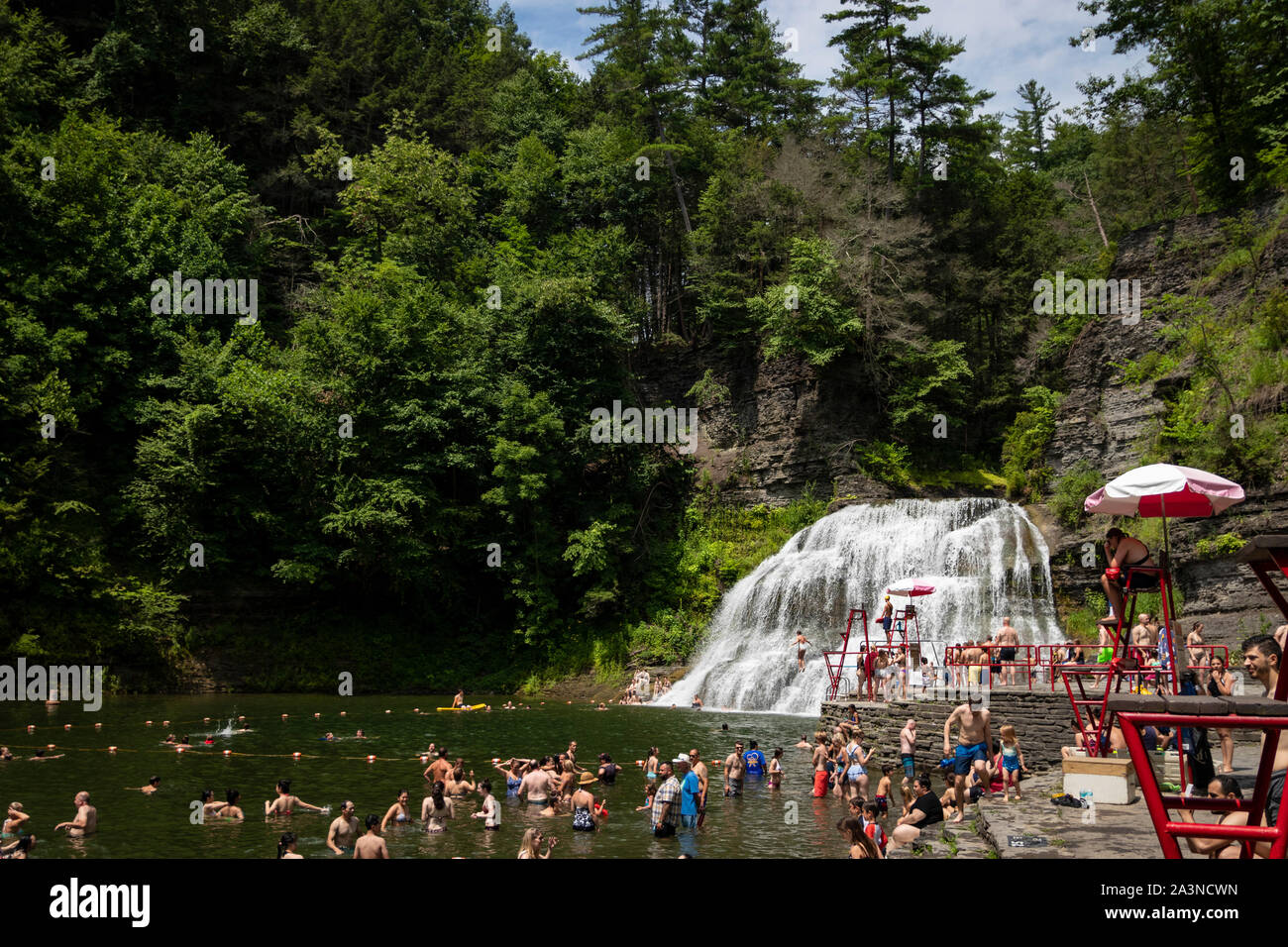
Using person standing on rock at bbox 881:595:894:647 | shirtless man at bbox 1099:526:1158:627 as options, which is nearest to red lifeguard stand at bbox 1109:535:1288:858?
shirtless man at bbox 1099:526:1158:627

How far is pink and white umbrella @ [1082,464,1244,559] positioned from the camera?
1005 centimetres

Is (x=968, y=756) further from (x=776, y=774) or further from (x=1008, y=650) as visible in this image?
(x=1008, y=650)

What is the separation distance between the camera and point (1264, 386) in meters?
25.4

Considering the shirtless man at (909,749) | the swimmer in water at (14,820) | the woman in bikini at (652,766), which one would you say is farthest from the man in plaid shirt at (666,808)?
the swimmer in water at (14,820)

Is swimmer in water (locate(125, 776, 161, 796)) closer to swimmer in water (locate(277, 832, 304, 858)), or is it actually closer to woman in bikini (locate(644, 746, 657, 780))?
swimmer in water (locate(277, 832, 304, 858))

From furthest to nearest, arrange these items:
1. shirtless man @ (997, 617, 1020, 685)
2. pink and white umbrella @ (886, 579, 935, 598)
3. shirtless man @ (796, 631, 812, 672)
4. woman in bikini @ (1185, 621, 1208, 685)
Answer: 1. shirtless man @ (796, 631, 812, 672)
2. pink and white umbrella @ (886, 579, 935, 598)
3. shirtless man @ (997, 617, 1020, 685)
4. woman in bikini @ (1185, 621, 1208, 685)

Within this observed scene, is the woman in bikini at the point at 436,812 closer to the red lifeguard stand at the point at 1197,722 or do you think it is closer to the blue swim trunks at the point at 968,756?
the blue swim trunks at the point at 968,756

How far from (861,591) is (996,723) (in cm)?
1275

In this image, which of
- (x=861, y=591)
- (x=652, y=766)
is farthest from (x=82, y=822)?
(x=861, y=591)

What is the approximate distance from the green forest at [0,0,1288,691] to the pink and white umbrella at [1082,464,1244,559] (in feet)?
56.6

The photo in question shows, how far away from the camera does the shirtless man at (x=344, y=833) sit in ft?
43.5

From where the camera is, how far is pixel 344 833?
13.5 metres
